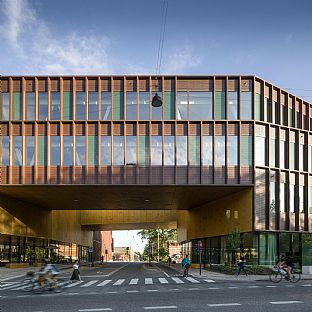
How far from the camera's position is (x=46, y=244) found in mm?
65625

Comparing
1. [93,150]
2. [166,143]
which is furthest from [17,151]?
[166,143]

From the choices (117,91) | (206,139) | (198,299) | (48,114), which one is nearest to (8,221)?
(48,114)

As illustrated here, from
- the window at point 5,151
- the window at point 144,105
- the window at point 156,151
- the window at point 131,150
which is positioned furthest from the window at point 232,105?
the window at point 5,151

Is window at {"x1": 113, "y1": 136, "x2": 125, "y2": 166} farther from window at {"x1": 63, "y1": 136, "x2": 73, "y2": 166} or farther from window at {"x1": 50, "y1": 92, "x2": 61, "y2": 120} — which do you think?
window at {"x1": 50, "y1": 92, "x2": 61, "y2": 120}

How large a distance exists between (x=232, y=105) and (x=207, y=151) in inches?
178

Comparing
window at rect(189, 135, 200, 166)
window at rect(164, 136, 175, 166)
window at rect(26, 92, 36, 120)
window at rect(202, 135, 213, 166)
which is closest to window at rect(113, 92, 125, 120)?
window at rect(164, 136, 175, 166)

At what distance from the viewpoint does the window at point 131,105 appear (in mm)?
43156

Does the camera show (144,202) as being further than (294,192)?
Yes

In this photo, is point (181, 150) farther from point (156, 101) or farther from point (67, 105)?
point (67, 105)

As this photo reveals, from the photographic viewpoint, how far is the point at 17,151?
42.8 meters

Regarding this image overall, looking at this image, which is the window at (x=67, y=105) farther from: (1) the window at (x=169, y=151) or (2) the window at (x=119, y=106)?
(1) the window at (x=169, y=151)

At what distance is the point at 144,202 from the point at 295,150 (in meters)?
18.9

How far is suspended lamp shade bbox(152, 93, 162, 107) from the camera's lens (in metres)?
41.2

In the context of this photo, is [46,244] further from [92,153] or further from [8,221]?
[92,153]
